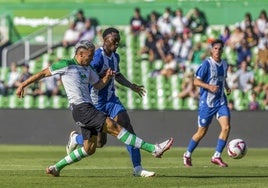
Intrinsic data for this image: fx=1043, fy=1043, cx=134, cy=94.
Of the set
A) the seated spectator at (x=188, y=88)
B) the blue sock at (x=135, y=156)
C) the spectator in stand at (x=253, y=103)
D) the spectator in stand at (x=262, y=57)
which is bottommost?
the spectator in stand at (x=253, y=103)

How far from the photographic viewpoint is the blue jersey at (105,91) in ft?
55.1

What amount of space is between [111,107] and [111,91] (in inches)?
13.8

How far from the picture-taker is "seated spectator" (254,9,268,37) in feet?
102

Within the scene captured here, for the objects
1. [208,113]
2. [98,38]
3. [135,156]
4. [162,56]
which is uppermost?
[98,38]

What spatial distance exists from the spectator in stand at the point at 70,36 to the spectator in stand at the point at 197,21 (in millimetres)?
3535

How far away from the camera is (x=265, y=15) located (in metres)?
31.0

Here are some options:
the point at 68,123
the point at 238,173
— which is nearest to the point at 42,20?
the point at 68,123

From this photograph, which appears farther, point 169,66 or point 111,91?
point 169,66

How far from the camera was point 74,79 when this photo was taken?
15.6 meters

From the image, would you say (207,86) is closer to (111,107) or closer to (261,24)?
(111,107)

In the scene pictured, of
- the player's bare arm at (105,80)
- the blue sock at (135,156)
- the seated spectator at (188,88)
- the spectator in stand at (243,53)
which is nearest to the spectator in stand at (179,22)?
the seated spectator at (188,88)

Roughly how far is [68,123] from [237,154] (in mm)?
10602

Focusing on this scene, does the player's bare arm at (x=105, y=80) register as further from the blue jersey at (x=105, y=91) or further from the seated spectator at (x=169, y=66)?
the seated spectator at (x=169, y=66)

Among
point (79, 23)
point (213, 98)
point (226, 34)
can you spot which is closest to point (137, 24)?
point (79, 23)
